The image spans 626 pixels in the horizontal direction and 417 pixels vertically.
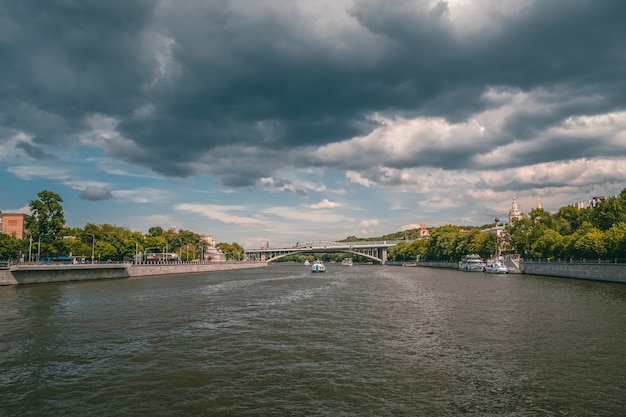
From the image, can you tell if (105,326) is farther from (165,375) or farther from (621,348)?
(621,348)

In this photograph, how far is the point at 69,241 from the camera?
124 meters

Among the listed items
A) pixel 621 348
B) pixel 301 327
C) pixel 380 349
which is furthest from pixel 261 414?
pixel 621 348

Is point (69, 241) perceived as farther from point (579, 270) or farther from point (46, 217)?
point (579, 270)

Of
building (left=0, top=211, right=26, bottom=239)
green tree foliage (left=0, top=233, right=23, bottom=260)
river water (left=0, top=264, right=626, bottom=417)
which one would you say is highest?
building (left=0, top=211, right=26, bottom=239)

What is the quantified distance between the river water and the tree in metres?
54.3

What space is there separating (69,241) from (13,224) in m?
48.7

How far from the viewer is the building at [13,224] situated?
156000 mm

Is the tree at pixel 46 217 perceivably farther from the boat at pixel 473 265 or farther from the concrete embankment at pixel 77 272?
the boat at pixel 473 265

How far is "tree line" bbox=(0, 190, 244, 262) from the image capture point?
86375 mm

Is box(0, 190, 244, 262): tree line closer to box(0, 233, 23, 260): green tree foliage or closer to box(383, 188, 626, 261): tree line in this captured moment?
box(0, 233, 23, 260): green tree foliage

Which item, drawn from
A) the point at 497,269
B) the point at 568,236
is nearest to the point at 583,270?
the point at 568,236

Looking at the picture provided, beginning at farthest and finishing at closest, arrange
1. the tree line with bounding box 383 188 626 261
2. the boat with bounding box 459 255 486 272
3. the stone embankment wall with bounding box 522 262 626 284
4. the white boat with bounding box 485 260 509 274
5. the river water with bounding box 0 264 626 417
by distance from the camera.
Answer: the boat with bounding box 459 255 486 272
the white boat with bounding box 485 260 509 274
the tree line with bounding box 383 188 626 261
the stone embankment wall with bounding box 522 262 626 284
the river water with bounding box 0 264 626 417

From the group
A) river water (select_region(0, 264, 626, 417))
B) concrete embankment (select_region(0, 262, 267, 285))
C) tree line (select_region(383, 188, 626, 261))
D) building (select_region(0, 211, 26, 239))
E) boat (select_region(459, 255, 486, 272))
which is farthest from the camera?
building (select_region(0, 211, 26, 239))

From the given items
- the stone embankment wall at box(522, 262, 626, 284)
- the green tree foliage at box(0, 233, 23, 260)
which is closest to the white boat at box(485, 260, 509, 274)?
the stone embankment wall at box(522, 262, 626, 284)
